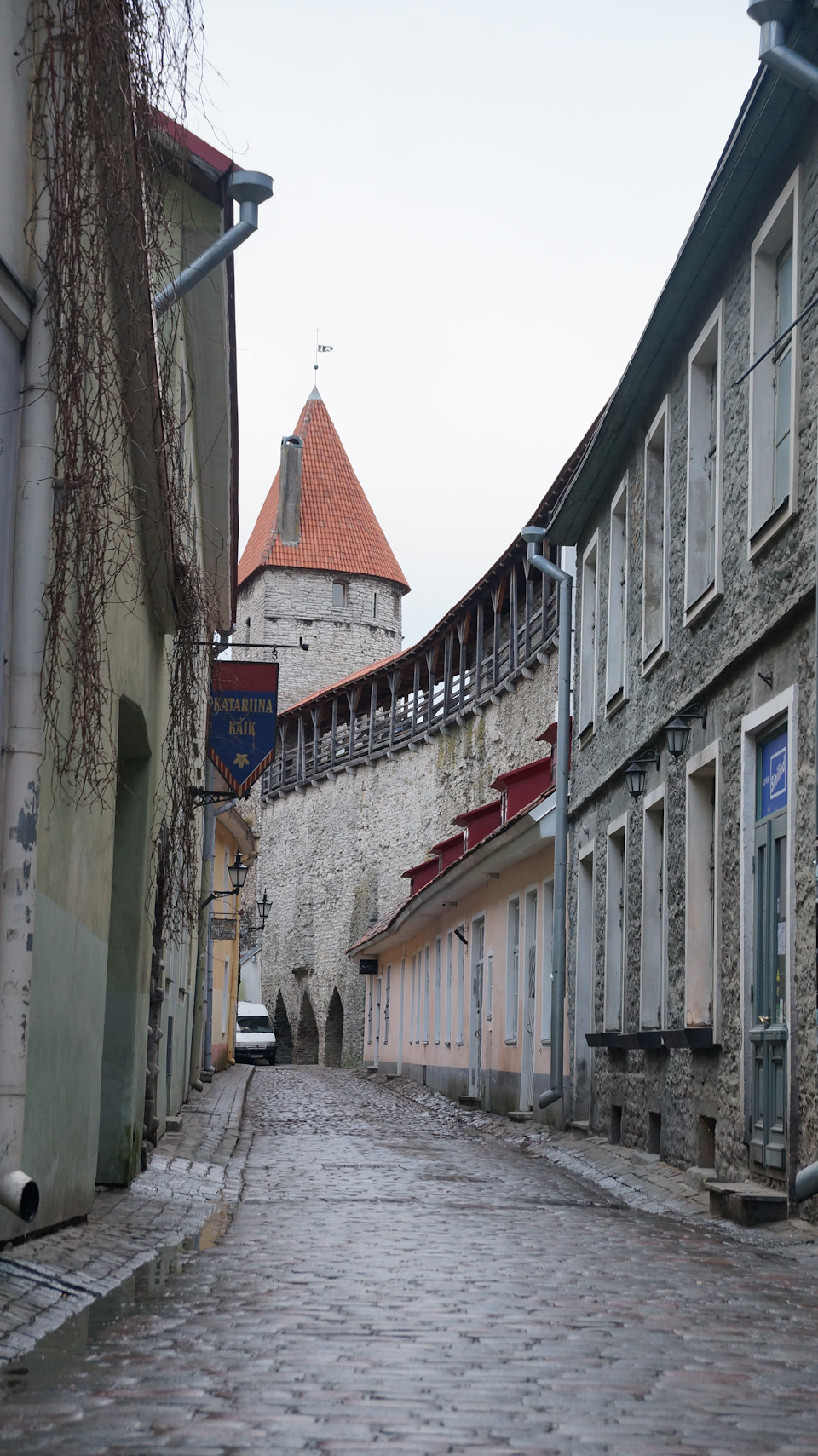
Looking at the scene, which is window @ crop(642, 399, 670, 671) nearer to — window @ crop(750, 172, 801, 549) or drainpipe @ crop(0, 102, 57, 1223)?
window @ crop(750, 172, 801, 549)

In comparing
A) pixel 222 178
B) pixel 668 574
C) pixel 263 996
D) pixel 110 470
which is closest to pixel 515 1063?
pixel 668 574

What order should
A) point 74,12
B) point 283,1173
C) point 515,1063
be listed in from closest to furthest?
1. point 74,12
2. point 283,1173
3. point 515,1063

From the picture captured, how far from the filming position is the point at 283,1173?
11.2 metres

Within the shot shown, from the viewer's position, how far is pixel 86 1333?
15.5 feet

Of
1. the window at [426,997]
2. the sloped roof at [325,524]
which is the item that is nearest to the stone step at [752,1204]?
the window at [426,997]

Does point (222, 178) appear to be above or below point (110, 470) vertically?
above

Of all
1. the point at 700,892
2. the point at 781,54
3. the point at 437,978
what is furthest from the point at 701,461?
the point at 437,978

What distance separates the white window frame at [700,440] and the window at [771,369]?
0.94 metres

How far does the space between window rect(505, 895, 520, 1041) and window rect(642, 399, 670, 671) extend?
22.8 ft

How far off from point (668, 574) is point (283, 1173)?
4.92 metres

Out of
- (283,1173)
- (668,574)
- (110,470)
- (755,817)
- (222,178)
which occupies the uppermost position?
(222,178)

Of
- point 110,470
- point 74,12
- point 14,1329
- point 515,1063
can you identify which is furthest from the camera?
point 515,1063

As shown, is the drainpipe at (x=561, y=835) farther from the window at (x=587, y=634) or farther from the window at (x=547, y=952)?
the window at (x=547, y=952)

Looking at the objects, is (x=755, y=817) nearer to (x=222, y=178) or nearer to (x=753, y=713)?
(x=753, y=713)
